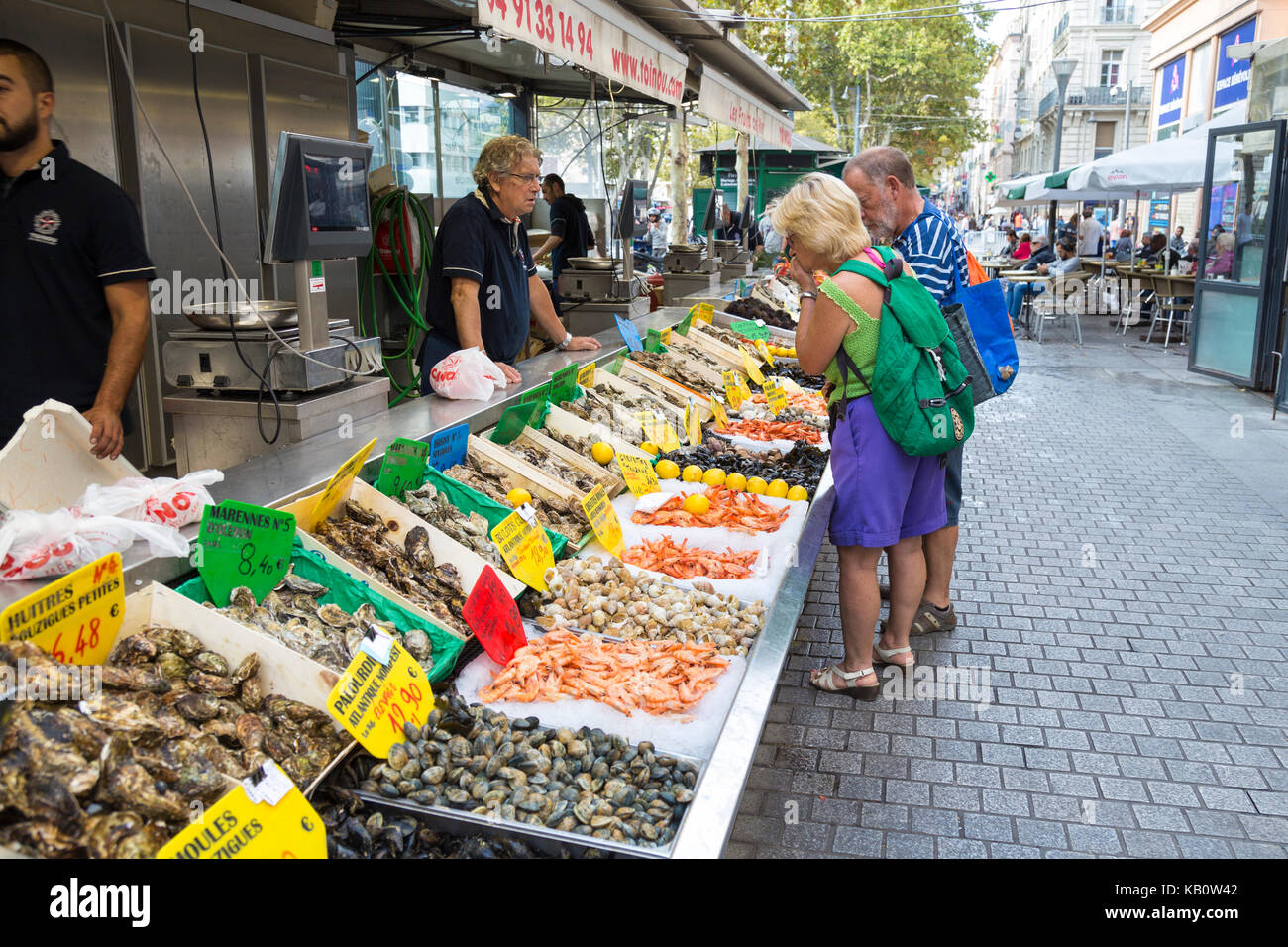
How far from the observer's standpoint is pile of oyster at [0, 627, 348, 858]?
1.57m

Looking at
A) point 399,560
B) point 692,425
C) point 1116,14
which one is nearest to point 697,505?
point 692,425

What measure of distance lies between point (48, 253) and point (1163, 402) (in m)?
10.9

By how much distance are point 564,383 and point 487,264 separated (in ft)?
A: 2.42

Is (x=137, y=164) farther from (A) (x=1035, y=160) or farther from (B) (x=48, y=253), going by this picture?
(A) (x=1035, y=160)

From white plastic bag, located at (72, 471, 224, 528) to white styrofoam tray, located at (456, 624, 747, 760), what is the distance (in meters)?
0.83

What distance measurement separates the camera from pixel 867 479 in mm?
3795

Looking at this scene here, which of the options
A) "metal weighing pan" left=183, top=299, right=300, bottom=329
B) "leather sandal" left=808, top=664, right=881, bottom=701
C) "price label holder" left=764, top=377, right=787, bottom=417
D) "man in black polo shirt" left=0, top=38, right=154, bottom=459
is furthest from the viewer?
"price label holder" left=764, top=377, right=787, bottom=417

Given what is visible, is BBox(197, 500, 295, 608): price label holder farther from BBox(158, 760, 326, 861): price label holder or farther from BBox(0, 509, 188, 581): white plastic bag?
BBox(158, 760, 326, 861): price label holder

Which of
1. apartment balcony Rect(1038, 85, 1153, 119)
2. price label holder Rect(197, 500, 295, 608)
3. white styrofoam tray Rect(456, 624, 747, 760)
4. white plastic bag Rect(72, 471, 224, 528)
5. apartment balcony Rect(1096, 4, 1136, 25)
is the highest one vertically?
apartment balcony Rect(1096, 4, 1136, 25)

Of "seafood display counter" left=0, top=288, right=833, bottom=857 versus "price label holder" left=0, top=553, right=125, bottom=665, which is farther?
"seafood display counter" left=0, top=288, right=833, bottom=857

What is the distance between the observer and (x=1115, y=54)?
2090 inches

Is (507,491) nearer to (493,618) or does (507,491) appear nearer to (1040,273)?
(493,618)

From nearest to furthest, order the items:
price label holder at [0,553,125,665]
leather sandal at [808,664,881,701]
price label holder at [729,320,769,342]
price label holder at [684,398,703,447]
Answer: price label holder at [0,553,125,665] → leather sandal at [808,664,881,701] → price label holder at [684,398,703,447] → price label holder at [729,320,769,342]

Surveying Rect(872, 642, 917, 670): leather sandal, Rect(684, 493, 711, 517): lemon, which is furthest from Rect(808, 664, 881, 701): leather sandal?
Rect(684, 493, 711, 517): lemon
